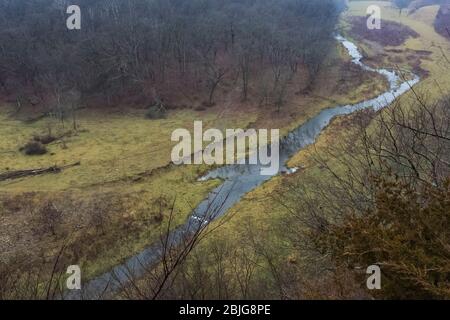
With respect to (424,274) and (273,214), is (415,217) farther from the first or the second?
(273,214)

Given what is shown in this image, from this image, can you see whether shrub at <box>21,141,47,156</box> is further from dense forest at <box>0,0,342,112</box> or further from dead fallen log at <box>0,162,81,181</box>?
dense forest at <box>0,0,342,112</box>

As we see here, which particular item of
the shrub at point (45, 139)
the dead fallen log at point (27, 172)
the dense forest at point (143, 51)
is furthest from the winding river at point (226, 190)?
the shrub at point (45, 139)

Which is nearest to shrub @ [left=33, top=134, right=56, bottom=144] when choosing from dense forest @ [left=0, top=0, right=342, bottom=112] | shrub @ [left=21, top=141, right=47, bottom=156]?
shrub @ [left=21, top=141, right=47, bottom=156]

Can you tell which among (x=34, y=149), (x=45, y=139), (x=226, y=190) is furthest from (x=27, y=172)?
(x=226, y=190)

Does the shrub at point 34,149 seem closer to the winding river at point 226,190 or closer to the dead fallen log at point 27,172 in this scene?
the dead fallen log at point 27,172

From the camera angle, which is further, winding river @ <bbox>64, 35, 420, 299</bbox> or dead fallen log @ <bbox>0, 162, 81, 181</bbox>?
dead fallen log @ <bbox>0, 162, 81, 181</bbox>
